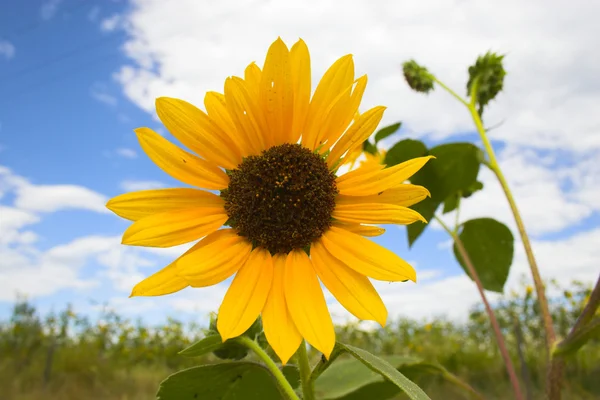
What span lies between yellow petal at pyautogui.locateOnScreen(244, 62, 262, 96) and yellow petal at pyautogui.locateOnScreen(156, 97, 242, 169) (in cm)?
11

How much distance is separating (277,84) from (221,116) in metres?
0.14

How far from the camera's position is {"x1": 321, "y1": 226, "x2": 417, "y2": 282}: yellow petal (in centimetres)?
97

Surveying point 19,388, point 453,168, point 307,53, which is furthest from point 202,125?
point 19,388

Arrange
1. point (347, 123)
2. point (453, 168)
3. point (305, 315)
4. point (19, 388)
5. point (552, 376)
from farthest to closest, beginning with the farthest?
1. point (19, 388)
2. point (453, 168)
3. point (552, 376)
4. point (347, 123)
5. point (305, 315)

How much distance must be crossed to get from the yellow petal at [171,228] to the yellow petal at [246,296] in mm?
111

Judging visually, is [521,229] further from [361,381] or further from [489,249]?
[361,381]

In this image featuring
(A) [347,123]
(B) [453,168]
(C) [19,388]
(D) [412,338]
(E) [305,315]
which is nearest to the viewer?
(E) [305,315]

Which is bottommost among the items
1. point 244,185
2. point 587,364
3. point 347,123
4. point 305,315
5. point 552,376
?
point 587,364

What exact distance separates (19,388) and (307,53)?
375 cm

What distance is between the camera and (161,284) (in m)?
0.98

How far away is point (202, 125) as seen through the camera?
3.60 ft

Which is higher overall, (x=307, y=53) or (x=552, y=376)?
(x=307, y=53)

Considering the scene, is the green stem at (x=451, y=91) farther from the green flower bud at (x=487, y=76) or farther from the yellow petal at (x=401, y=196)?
the yellow petal at (x=401, y=196)

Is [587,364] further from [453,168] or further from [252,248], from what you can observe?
[252,248]
